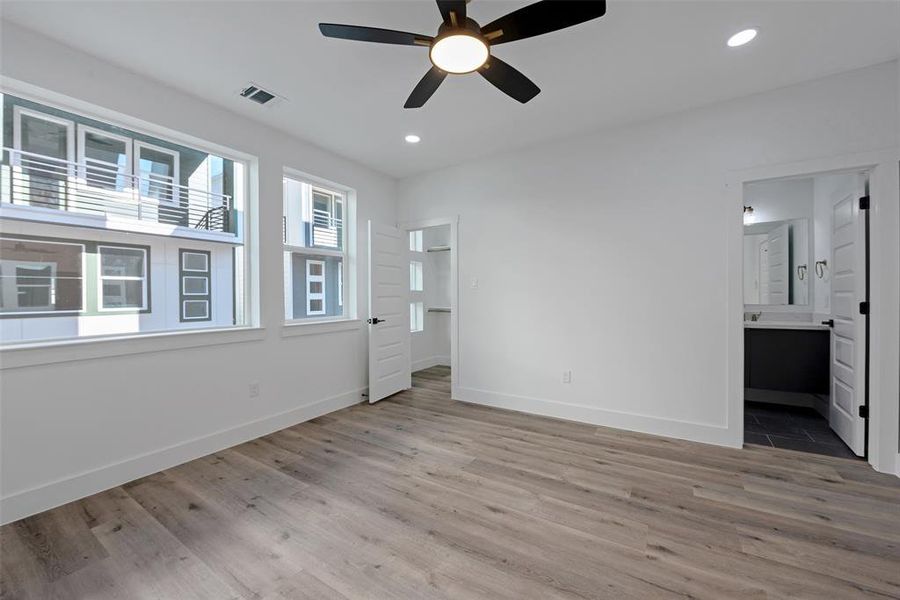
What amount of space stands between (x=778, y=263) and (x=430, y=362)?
4881 millimetres

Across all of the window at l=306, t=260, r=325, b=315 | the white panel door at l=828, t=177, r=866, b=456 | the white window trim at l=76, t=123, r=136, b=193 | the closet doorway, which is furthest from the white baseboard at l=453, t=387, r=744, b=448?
the white window trim at l=76, t=123, r=136, b=193

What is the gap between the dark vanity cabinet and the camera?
11.8 ft

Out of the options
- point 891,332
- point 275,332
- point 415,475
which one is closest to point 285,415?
point 275,332

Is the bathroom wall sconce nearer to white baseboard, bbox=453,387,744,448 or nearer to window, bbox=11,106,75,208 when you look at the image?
white baseboard, bbox=453,387,744,448

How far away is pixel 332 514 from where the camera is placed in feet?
6.85

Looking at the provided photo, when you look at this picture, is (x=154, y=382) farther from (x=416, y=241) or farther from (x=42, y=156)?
(x=416, y=241)

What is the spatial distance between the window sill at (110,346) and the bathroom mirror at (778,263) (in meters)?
5.66

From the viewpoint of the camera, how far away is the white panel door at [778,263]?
14.1 ft

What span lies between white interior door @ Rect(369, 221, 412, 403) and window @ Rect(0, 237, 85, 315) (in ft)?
7.82

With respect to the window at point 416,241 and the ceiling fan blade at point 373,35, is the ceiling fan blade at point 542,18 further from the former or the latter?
the window at point 416,241

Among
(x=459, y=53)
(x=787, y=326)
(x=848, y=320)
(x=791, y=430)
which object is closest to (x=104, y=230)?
(x=459, y=53)

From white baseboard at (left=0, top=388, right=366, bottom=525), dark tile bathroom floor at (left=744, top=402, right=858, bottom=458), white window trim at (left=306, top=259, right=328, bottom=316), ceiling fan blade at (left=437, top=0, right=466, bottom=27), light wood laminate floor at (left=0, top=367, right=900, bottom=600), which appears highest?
ceiling fan blade at (left=437, top=0, right=466, bottom=27)

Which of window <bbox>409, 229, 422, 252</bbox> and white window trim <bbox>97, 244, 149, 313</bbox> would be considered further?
window <bbox>409, 229, 422, 252</bbox>

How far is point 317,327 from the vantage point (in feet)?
12.5
